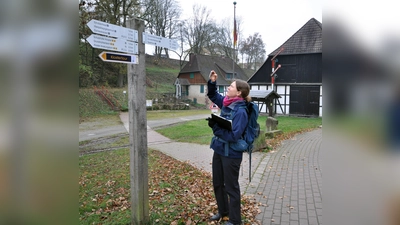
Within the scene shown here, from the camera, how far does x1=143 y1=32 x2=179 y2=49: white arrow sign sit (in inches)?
126

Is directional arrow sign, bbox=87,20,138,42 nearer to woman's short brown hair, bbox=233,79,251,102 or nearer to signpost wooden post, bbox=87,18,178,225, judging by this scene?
signpost wooden post, bbox=87,18,178,225

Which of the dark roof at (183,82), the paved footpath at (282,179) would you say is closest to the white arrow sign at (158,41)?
the paved footpath at (282,179)

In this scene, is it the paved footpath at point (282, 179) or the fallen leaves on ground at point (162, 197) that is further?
the paved footpath at point (282, 179)

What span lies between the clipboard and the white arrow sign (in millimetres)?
1071

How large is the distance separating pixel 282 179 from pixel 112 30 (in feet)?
15.4

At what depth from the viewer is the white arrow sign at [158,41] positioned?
3.19 m

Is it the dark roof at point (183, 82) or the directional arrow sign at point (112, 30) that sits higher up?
the dark roof at point (183, 82)

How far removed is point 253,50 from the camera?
51.1 m

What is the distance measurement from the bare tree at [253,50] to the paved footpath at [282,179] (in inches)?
1642

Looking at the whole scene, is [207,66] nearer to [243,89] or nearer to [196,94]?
[196,94]

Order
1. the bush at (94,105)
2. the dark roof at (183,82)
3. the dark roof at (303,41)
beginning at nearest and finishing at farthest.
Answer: the bush at (94,105), the dark roof at (303,41), the dark roof at (183,82)

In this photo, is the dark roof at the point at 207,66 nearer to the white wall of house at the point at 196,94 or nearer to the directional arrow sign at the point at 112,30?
the white wall of house at the point at 196,94

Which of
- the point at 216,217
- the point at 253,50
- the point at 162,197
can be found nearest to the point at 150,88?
the point at 253,50

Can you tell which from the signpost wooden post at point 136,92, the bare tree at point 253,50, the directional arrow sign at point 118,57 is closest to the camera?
the directional arrow sign at point 118,57
